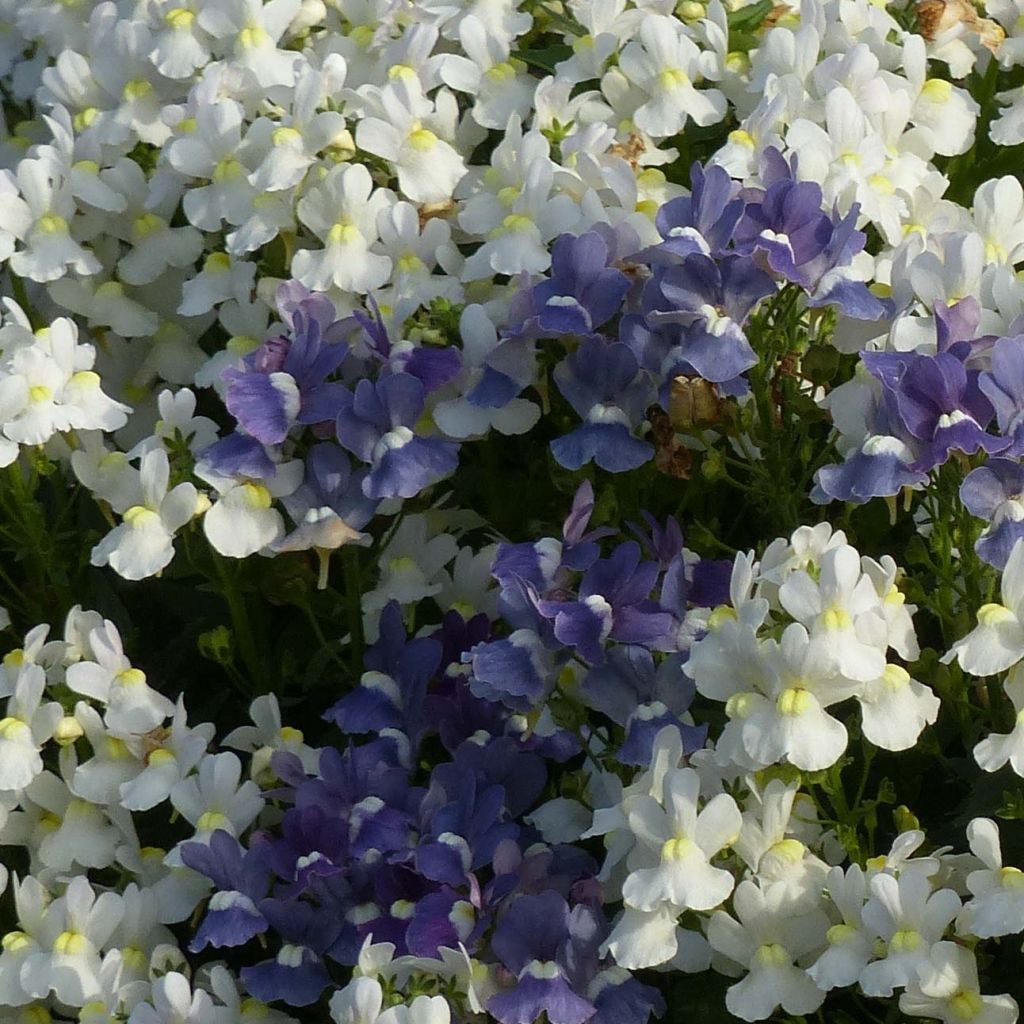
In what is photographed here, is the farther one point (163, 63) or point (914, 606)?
point (163, 63)

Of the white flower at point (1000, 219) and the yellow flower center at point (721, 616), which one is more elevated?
the white flower at point (1000, 219)

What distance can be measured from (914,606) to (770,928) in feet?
1.13

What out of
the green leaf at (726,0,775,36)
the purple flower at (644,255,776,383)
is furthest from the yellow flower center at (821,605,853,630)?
the green leaf at (726,0,775,36)

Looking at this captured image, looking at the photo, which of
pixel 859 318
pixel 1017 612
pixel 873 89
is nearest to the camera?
pixel 1017 612

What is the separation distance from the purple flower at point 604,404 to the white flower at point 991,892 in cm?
54

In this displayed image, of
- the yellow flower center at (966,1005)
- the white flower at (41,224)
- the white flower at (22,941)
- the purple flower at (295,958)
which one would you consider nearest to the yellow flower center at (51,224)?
the white flower at (41,224)

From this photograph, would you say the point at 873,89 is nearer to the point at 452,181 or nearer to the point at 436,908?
the point at 452,181

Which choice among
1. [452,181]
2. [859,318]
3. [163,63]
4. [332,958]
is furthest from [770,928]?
[163,63]

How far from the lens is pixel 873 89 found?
213cm

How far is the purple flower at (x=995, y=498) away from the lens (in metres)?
1.57

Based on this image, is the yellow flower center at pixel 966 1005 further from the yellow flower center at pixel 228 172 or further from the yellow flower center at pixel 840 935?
the yellow flower center at pixel 228 172

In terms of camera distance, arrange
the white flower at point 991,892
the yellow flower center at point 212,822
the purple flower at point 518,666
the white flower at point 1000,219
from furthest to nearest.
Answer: the white flower at point 1000,219 < the yellow flower center at point 212,822 < the purple flower at point 518,666 < the white flower at point 991,892

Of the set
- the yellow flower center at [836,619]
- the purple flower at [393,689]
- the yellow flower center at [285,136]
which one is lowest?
the purple flower at [393,689]

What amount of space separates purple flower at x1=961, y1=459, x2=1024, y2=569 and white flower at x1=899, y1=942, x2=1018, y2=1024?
13.7 inches
